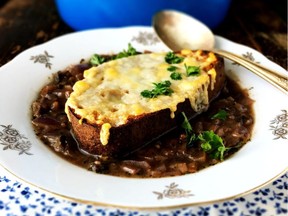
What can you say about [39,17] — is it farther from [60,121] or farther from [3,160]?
[3,160]

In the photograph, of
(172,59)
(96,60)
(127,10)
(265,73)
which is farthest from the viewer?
(127,10)

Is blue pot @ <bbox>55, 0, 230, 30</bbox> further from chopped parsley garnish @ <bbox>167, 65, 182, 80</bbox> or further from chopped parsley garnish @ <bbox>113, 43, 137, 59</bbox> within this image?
chopped parsley garnish @ <bbox>167, 65, 182, 80</bbox>

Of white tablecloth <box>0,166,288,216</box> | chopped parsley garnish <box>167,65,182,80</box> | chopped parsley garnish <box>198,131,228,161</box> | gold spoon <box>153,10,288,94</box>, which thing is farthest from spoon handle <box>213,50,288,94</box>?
white tablecloth <box>0,166,288,216</box>

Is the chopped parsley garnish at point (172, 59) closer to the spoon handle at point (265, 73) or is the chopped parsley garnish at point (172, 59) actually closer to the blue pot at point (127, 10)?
the spoon handle at point (265, 73)

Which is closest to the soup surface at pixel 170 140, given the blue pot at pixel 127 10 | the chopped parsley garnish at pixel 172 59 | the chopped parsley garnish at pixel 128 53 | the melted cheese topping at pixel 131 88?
the melted cheese topping at pixel 131 88

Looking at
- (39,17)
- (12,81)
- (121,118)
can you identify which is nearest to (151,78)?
(121,118)

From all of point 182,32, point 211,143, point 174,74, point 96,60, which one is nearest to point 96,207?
point 211,143

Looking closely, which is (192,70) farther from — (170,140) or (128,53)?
(128,53)
